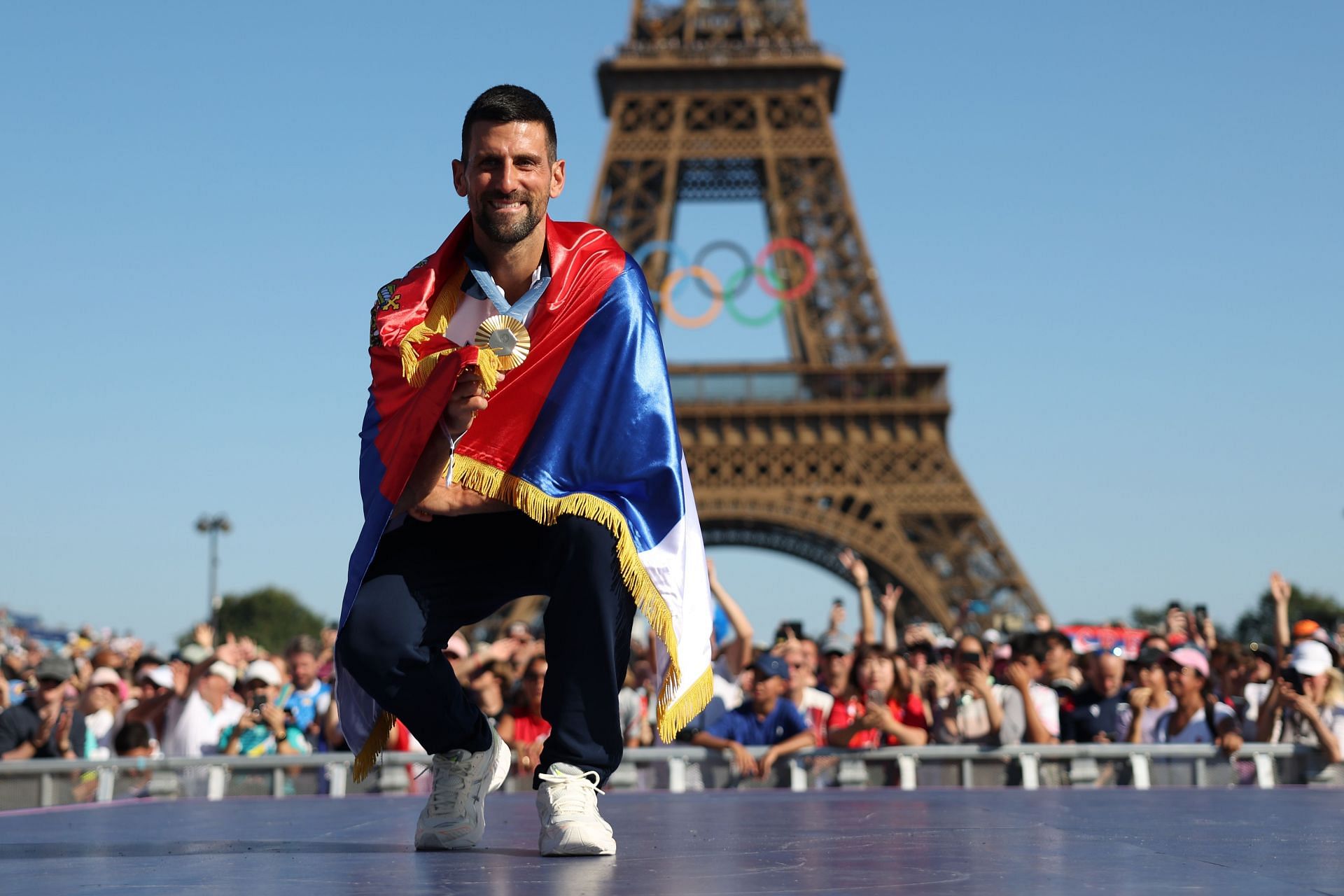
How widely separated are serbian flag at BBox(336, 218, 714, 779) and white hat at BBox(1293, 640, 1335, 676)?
4681 millimetres

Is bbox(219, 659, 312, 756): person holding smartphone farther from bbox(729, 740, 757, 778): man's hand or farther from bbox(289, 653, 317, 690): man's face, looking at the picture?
bbox(729, 740, 757, 778): man's hand

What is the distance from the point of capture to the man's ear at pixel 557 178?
147 inches

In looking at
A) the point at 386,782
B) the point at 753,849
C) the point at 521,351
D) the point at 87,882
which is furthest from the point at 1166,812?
the point at 386,782

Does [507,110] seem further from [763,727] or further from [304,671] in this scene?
[304,671]

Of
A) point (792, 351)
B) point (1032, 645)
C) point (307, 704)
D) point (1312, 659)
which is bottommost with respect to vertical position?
point (307, 704)

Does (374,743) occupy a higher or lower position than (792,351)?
lower

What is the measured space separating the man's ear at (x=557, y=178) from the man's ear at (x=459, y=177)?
0.02 metres

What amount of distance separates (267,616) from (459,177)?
72859 millimetres

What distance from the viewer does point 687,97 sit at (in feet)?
Answer: 119

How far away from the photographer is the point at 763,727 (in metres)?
7.58

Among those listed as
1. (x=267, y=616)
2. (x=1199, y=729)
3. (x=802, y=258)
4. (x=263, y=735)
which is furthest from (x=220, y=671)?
(x=267, y=616)

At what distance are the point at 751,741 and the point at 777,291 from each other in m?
28.1

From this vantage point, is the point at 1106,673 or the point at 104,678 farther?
the point at 104,678

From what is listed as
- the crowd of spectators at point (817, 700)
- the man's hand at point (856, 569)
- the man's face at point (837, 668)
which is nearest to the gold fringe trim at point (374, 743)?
the crowd of spectators at point (817, 700)
